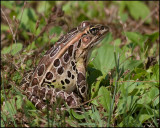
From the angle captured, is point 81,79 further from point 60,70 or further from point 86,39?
point 86,39

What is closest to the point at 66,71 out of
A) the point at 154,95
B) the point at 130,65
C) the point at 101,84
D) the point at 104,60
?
the point at 101,84

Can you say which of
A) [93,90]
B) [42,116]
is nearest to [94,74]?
[93,90]

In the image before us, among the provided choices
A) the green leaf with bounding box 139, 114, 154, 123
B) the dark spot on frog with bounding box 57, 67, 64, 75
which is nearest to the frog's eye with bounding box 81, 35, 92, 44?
the dark spot on frog with bounding box 57, 67, 64, 75

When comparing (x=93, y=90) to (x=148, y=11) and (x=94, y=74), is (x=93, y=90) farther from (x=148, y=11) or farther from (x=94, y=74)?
(x=148, y=11)

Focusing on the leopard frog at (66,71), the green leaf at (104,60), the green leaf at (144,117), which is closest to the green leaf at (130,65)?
the green leaf at (104,60)

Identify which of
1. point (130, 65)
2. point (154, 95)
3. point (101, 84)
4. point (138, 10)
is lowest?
point (154, 95)

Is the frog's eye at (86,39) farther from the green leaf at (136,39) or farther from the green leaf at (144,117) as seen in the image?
the green leaf at (144,117)

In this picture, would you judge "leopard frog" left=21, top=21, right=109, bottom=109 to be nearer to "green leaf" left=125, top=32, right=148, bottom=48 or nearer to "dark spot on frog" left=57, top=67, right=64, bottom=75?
"dark spot on frog" left=57, top=67, right=64, bottom=75
